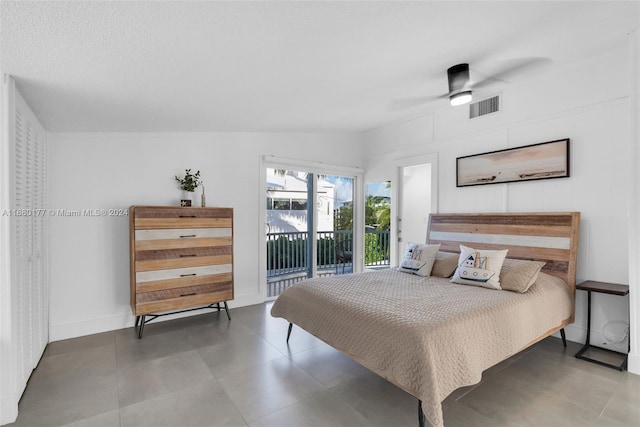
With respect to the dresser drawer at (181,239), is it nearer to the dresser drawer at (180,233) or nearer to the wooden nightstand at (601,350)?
the dresser drawer at (180,233)

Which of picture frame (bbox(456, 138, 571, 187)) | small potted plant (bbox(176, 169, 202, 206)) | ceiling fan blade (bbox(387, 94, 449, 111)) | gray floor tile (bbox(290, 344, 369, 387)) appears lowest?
gray floor tile (bbox(290, 344, 369, 387))

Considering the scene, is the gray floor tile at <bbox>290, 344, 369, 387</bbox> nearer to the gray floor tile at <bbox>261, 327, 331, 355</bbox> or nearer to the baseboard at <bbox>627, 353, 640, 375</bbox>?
the gray floor tile at <bbox>261, 327, 331, 355</bbox>

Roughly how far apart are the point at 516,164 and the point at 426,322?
97.9 inches

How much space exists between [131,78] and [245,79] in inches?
30.0

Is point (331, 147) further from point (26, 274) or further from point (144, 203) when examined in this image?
point (26, 274)

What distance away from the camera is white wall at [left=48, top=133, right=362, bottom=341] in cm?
330

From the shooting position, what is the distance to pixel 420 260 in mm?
3504

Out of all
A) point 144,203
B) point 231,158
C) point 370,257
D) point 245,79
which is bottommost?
point 370,257

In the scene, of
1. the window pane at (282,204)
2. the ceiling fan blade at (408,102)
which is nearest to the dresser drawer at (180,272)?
the window pane at (282,204)

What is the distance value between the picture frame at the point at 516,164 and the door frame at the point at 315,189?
1.82 metres

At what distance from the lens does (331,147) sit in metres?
5.21

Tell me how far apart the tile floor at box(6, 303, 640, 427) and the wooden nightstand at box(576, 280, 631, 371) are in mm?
89

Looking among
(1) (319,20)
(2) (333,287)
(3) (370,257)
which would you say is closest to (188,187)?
(2) (333,287)

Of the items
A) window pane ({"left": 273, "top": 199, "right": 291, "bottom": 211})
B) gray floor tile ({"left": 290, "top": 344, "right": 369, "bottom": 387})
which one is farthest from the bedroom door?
gray floor tile ({"left": 290, "top": 344, "right": 369, "bottom": 387})
